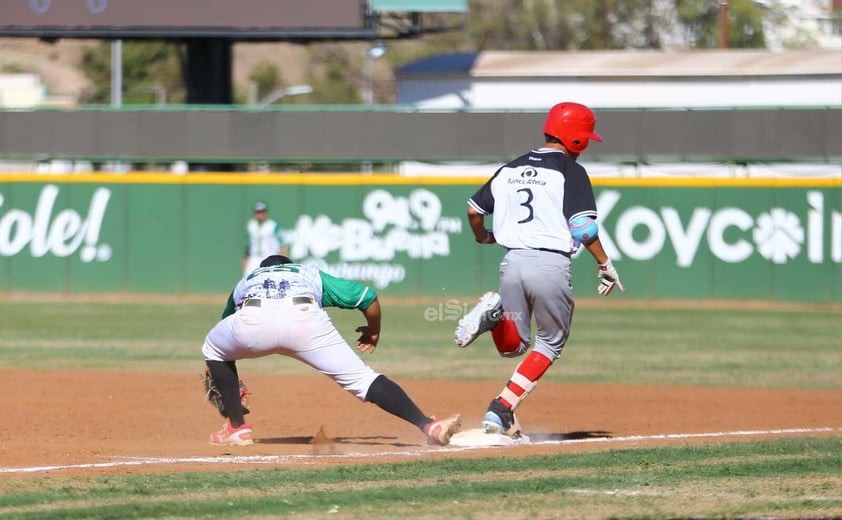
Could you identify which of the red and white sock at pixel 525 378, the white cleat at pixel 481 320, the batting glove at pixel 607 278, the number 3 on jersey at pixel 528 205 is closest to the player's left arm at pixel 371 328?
the white cleat at pixel 481 320

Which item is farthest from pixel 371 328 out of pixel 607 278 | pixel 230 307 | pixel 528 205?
pixel 607 278

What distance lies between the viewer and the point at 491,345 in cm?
1578

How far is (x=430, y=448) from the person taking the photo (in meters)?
7.36

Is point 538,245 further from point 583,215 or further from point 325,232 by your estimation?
point 325,232

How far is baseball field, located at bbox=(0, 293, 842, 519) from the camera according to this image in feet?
18.3

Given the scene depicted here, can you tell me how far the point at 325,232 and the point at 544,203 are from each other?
12878mm

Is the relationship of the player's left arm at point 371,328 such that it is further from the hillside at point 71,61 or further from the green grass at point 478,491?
the hillside at point 71,61

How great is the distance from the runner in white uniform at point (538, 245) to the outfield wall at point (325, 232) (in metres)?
11.9

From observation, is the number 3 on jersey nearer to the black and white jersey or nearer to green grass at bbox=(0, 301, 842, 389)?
the black and white jersey

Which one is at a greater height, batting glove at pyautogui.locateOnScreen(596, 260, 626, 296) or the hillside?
the hillside

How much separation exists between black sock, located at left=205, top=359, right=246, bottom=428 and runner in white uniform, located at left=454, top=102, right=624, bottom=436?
4.43ft

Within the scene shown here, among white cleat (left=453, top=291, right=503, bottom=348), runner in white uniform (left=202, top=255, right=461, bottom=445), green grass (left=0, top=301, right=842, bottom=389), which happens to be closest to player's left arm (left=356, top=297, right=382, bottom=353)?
runner in white uniform (left=202, top=255, right=461, bottom=445)

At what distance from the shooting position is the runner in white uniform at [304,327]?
6855 mm

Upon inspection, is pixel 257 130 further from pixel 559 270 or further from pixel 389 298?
pixel 559 270
